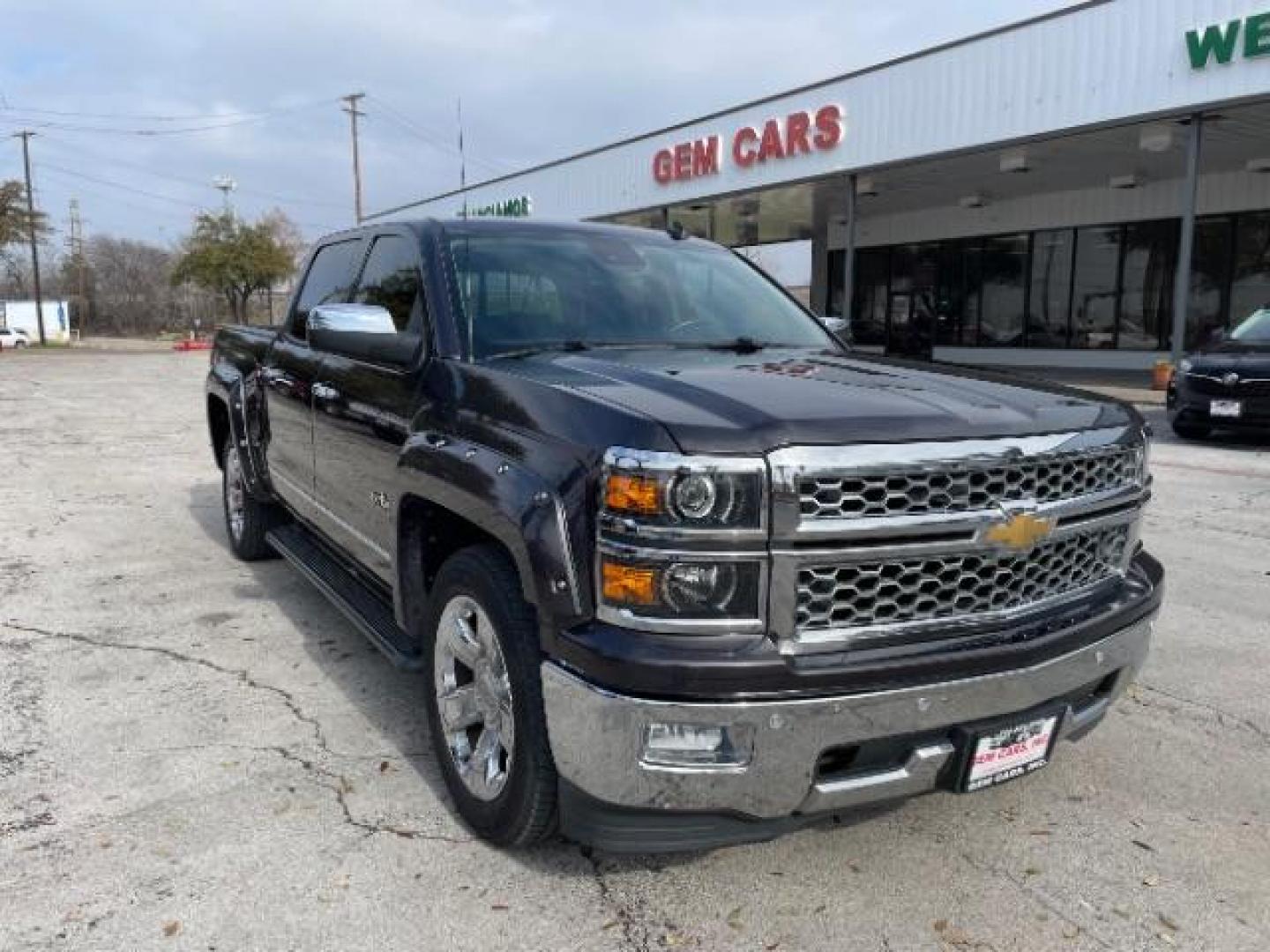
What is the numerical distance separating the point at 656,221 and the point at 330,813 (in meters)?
24.9

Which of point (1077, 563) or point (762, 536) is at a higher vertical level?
point (762, 536)

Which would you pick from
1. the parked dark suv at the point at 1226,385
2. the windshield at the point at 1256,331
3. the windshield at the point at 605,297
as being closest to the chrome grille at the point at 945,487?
the windshield at the point at 605,297

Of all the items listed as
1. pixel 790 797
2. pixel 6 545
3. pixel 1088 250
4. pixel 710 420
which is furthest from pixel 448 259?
pixel 1088 250

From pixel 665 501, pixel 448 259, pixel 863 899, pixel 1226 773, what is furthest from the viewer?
pixel 448 259

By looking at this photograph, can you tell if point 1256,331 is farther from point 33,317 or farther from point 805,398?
point 33,317

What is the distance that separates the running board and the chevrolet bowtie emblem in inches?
71.3

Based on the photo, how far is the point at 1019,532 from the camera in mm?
2551

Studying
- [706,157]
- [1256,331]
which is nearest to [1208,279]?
[1256,331]

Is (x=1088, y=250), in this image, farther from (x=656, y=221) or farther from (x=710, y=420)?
(x=710, y=420)

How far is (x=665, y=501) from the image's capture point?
90.5 inches

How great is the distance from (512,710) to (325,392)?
213 cm

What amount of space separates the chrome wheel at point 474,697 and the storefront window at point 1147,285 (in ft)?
70.4

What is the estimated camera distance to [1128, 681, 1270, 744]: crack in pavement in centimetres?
383

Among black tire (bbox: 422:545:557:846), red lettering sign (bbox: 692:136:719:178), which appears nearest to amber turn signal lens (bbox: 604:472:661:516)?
black tire (bbox: 422:545:557:846)
